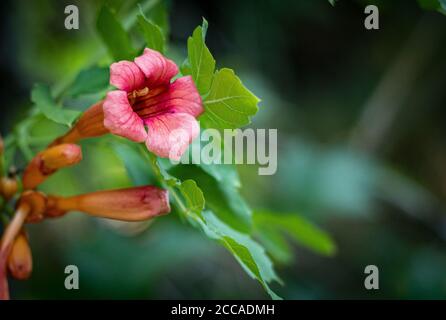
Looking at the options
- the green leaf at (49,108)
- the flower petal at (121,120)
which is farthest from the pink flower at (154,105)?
the green leaf at (49,108)

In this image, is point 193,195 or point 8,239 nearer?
point 193,195

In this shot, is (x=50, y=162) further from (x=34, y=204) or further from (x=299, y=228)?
(x=299, y=228)

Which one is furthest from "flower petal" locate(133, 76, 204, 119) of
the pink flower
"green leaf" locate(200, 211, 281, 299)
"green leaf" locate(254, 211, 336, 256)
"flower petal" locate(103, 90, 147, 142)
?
"green leaf" locate(254, 211, 336, 256)

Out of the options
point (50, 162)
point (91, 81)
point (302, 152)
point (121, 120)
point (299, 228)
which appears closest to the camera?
point (121, 120)

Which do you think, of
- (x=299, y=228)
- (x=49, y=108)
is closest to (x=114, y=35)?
(x=49, y=108)

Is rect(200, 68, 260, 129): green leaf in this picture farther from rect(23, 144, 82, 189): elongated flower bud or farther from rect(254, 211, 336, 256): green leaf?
rect(254, 211, 336, 256): green leaf
